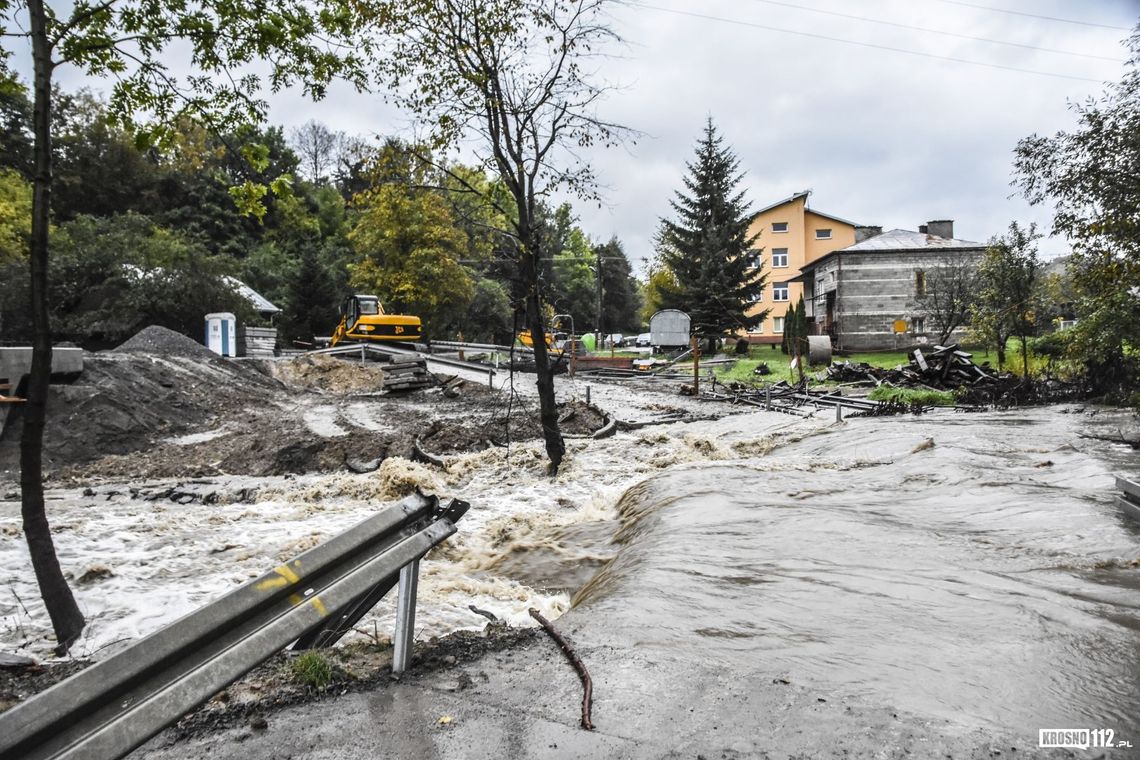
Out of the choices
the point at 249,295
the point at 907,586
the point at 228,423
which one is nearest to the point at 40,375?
the point at 907,586

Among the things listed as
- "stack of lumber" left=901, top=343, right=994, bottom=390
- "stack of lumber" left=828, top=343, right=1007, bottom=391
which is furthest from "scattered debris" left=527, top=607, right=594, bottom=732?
"stack of lumber" left=901, top=343, right=994, bottom=390

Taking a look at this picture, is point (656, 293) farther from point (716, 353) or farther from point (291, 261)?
point (291, 261)

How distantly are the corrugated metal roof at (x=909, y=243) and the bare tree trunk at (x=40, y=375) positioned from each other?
163 ft

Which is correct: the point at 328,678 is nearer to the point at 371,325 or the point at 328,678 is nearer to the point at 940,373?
the point at 940,373

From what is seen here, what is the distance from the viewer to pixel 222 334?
106ft

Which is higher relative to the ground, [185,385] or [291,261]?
[291,261]

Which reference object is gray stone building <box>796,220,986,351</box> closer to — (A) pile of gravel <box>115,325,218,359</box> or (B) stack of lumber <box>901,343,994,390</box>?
(B) stack of lumber <box>901,343,994,390</box>

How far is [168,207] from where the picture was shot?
5725 cm

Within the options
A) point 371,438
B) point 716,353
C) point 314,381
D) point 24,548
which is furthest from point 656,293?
point 24,548

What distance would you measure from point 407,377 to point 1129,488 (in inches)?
846

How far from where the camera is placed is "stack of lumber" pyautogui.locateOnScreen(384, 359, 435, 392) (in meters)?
24.9

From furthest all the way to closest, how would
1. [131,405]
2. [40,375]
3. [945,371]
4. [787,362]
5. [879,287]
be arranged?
[879,287] < [787,362] < [945,371] < [131,405] < [40,375]

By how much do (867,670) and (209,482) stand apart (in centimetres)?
1253

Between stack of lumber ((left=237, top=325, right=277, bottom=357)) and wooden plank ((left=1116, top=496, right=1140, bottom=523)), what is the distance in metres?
33.4
